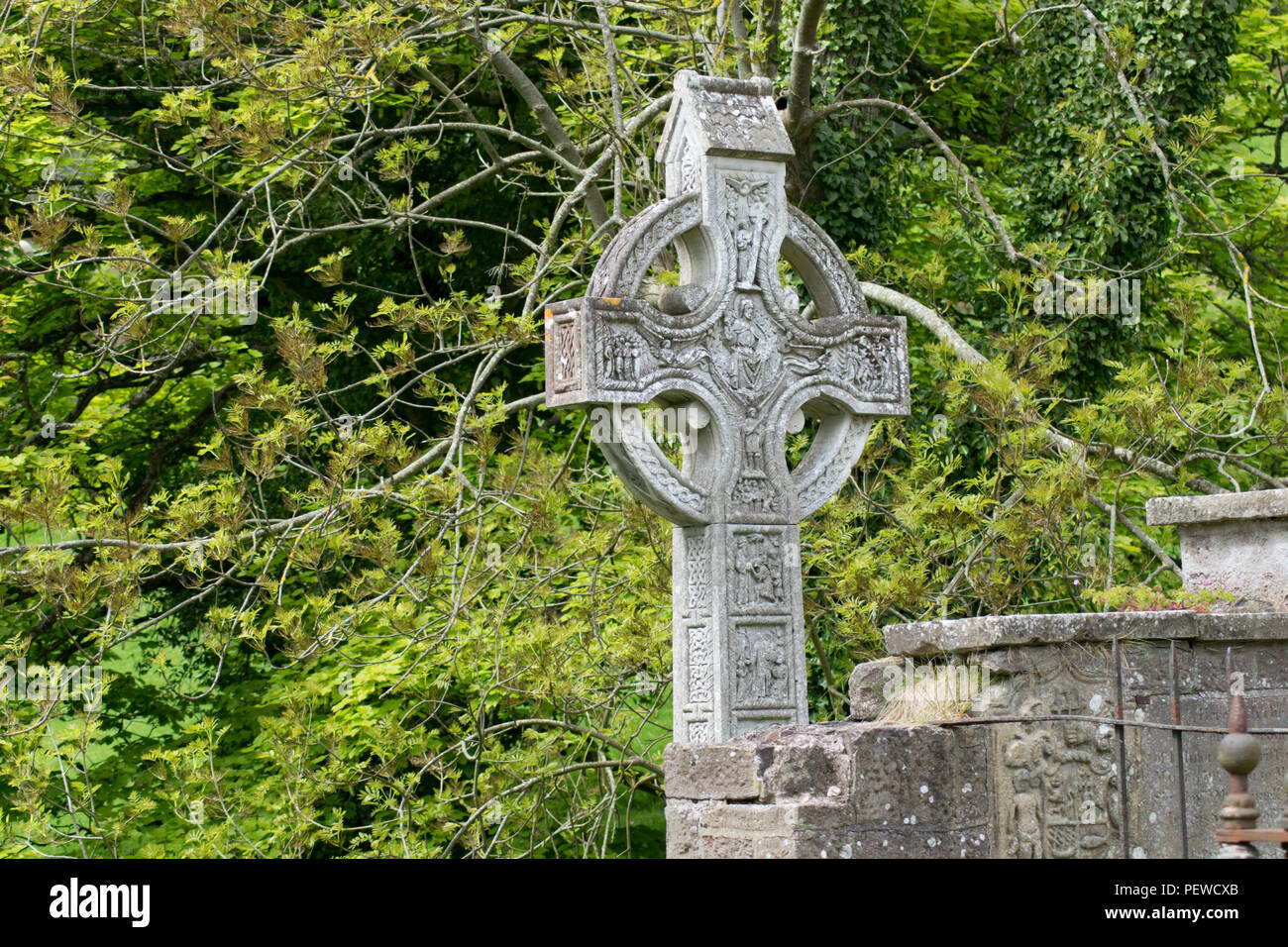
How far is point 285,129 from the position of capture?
809 centimetres

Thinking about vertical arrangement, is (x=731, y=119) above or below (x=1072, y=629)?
above

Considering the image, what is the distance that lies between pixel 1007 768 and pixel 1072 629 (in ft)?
1.33

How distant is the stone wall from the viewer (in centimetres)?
413

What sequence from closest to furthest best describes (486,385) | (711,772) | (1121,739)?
(1121,739)
(711,772)
(486,385)

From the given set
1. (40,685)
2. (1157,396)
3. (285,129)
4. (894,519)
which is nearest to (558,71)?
(285,129)

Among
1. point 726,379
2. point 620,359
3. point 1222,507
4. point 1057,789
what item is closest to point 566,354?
point 620,359

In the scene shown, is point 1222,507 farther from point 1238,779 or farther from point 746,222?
point 1238,779

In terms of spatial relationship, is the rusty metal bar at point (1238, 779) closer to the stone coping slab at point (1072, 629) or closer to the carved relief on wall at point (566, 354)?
the stone coping slab at point (1072, 629)

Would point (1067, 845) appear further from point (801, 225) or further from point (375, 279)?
point (375, 279)

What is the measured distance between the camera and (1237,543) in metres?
5.31

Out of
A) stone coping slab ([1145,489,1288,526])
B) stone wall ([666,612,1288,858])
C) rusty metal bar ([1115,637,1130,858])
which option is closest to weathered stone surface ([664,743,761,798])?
stone wall ([666,612,1288,858])

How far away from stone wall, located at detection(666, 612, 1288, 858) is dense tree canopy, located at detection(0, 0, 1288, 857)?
124 cm

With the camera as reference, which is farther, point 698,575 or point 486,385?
point 486,385

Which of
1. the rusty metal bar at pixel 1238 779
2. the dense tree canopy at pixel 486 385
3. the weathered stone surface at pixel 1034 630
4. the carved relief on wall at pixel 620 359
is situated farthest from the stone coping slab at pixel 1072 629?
the rusty metal bar at pixel 1238 779
